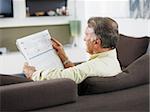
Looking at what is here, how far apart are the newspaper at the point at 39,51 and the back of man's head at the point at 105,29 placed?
342mm

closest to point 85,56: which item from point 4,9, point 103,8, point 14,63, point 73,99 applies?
point 103,8

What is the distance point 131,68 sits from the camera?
188cm

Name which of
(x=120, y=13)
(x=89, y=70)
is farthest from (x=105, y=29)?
(x=120, y=13)

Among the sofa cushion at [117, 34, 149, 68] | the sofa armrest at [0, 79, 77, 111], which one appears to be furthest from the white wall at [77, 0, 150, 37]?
the sofa armrest at [0, 79, 77, 111]

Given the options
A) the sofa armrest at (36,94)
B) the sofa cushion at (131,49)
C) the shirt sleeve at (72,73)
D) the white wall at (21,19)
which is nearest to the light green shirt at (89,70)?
the shirt sleeve at (72,73)

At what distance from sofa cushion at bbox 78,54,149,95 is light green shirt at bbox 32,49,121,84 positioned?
4cm

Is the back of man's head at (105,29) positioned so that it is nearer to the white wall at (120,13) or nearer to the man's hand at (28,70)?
the man's hand at (28,70)

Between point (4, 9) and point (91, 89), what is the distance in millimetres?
3428

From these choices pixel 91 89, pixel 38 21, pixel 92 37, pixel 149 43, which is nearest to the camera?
pixel 91 89

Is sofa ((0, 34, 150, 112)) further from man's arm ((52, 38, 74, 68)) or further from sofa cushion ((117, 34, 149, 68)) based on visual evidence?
sofa cushion ((117, 34, 149, 68))

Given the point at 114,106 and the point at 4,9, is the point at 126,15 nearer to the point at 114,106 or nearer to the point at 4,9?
the point at 4,9

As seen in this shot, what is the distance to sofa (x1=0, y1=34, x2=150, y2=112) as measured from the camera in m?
1.43

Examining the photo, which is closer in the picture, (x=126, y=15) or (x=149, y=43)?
(x=149, y=43)

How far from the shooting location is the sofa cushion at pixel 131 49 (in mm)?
3209
